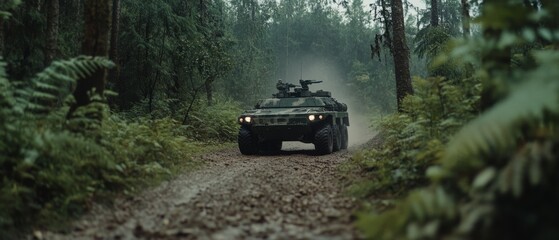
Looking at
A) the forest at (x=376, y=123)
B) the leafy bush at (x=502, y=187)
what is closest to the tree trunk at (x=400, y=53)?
the forest at (x=376, y=123)

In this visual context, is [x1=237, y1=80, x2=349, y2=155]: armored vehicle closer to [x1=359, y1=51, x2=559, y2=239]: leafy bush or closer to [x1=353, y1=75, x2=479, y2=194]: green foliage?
[x1=353, y1=75, x2=479, y2=194]: green foliage

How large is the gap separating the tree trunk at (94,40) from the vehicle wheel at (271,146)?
22.3 ft

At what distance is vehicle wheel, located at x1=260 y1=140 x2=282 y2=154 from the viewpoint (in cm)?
1238

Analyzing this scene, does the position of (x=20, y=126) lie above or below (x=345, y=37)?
below

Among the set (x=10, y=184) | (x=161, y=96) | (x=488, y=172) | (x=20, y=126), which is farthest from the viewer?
(x=161, y=96)

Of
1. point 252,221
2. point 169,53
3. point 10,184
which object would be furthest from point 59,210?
point 169,53

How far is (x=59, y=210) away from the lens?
4320 millimetres

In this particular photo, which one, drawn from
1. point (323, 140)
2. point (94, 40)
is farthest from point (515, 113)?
point (323, 140)

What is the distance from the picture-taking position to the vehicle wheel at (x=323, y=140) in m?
11.1

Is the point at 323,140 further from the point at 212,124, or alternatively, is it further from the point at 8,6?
the point at 8,6

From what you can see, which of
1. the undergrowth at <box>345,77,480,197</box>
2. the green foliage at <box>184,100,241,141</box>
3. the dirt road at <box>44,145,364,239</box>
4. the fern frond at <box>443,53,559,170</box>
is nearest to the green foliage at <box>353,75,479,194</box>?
the undergrowth at <box>345,77,480,197</box>

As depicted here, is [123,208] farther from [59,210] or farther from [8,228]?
[8,228]

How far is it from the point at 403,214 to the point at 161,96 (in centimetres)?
1443

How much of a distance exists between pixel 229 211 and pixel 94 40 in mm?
2954
